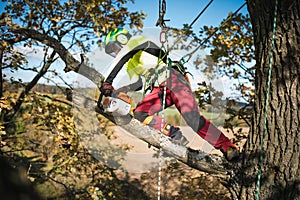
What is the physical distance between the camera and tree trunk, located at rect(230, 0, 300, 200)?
1.76 m

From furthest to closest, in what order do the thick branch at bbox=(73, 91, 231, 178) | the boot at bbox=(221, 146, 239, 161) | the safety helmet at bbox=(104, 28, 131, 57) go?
the safety helmet at bbox=(104, 28, 131, 57)
the boot at bbox=(221, 146, 239, 161)
the thick branch at bbox=(73, 91, 231, 178)

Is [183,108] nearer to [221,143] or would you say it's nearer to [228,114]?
[221,143]

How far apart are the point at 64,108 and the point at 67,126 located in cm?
51

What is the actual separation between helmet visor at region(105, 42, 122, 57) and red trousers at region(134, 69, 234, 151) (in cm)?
50

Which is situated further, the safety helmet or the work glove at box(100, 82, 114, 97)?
the safety helmet

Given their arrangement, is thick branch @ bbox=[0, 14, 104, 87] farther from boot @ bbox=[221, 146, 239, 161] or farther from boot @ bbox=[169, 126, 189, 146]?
boot @ bbox=[221, 146, 239, 161]

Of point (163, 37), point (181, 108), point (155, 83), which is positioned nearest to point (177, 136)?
point (181, 108)

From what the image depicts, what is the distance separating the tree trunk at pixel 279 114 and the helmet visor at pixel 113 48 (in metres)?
1.43

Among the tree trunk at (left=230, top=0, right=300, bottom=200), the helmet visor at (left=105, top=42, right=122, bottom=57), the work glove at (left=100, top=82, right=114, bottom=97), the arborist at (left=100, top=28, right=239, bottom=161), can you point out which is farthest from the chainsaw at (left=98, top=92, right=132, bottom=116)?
the tree trunk at (left=230, top=0, right=300, bottom=200)

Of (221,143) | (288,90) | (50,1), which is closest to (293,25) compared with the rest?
(288,90)

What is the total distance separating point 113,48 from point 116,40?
81 millimetres

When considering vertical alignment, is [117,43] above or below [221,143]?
above

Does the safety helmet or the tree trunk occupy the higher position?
the safety helmet

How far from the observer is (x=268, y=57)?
1860 mm
